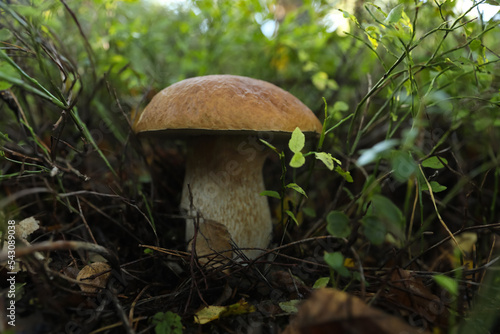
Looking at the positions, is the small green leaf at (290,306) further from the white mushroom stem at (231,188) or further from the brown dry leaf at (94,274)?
the brown dry leaf at (94,274)

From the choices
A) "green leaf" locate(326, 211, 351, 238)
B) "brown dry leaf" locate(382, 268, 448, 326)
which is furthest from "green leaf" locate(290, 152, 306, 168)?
"brown dry leaf" locate(382, 268, 448, 326)

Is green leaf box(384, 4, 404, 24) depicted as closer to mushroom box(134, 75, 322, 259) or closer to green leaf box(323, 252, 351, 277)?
mushroom box(134, 75, 322, 259)

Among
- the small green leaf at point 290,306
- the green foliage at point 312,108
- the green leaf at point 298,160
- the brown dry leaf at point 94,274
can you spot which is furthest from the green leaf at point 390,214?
the brown dry leaf at point 94,274

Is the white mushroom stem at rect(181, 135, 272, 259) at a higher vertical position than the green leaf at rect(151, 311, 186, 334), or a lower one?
higher

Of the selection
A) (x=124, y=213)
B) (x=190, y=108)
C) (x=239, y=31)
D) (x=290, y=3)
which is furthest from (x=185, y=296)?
(x=290, y=3)

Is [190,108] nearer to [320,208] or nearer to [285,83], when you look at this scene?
[320,208]

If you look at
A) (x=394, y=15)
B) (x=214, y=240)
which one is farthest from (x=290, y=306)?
(x=394, y=15)
